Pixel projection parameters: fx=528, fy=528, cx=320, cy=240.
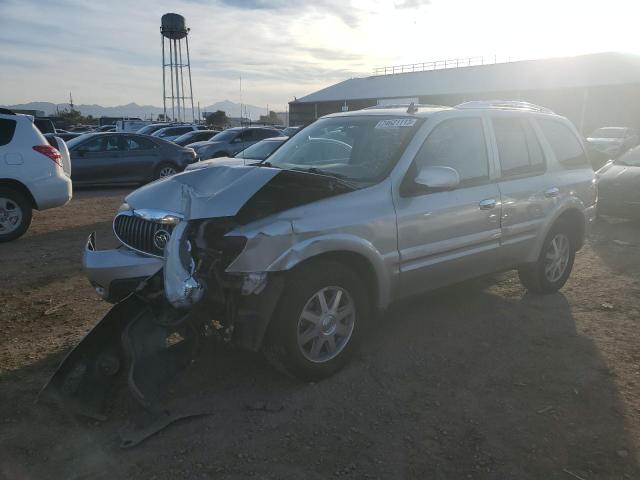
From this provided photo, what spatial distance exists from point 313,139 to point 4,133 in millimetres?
5265

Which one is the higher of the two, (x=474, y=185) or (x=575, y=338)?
(x=474, y=185)

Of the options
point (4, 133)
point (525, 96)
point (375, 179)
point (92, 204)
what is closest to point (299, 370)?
point (375, 179)

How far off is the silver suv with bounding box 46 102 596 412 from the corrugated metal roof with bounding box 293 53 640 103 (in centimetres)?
3502

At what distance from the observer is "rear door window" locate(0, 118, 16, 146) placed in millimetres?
7496

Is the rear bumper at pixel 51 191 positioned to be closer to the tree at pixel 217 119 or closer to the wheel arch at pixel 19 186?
the wheel arch at pixel 19 186

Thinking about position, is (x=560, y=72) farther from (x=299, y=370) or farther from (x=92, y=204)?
(x=299, y=370)

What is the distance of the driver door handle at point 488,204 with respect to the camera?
4.38 meters

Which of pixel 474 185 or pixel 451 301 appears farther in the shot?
pixel 451 301

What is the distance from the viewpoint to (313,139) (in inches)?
186

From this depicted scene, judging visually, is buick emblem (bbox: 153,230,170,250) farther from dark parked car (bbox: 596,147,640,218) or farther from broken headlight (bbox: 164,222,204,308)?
dark parked car (bbox: 596,147,640,218)

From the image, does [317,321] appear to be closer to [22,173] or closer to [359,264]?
[359,264]

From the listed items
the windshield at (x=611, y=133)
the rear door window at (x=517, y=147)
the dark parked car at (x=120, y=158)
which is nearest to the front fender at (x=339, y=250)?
the rear door window at (x=517, y=147)

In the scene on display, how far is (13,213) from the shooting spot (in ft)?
24.8

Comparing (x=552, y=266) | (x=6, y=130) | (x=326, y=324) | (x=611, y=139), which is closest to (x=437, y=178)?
(x=326, y=324)
